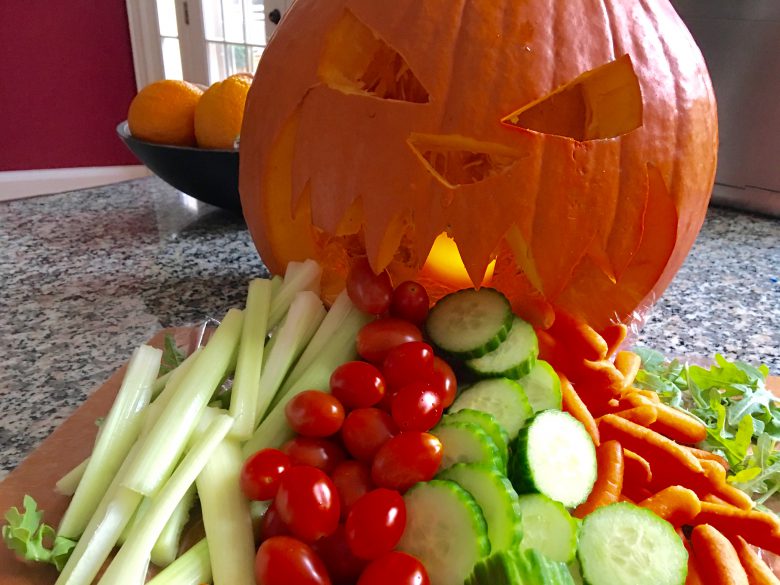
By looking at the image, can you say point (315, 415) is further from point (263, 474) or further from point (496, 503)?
point (496, 503)

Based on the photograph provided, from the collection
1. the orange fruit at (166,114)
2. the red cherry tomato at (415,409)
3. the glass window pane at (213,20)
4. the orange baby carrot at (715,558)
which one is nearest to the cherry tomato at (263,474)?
the red cherry tomato at (415,409)

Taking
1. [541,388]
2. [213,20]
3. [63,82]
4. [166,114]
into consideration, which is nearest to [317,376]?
[541,388]

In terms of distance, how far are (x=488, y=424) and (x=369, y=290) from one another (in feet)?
0.81

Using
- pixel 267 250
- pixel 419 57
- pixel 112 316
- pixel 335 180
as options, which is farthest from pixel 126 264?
pixel 419 57

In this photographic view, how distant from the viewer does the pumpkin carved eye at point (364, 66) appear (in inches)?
35.2

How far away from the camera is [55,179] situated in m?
2.96

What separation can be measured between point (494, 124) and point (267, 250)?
44cm

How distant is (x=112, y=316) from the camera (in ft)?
3.95

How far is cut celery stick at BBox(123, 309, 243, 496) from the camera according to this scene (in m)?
0.71

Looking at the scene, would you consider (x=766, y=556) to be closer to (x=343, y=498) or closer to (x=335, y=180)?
(x=343, y=498)

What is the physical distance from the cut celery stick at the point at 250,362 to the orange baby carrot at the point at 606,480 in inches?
15.6

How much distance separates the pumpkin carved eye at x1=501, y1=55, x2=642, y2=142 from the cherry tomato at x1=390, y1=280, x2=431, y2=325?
0.25m

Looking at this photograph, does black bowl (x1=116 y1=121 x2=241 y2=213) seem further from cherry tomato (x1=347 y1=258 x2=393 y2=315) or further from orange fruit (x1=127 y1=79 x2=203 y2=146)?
cherry tomato (x1=347 y1=258 x2=393 y2=315)

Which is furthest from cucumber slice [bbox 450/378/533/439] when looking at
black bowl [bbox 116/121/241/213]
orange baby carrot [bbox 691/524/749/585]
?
black bowl [bbox 116/121/241/213]
